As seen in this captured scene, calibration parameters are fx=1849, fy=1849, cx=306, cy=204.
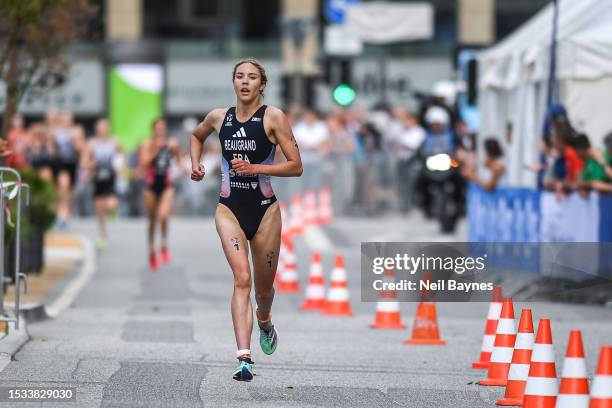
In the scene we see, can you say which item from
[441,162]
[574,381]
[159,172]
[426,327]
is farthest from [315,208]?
[574,381]

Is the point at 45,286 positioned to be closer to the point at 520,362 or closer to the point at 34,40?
the point at 34,40

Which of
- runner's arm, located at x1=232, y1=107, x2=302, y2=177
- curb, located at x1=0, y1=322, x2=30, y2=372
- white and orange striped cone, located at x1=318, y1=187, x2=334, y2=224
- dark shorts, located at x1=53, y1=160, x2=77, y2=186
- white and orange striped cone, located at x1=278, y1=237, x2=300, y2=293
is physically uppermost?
runner's arm, located at x1=232, y1=107, x2=302, y2=177

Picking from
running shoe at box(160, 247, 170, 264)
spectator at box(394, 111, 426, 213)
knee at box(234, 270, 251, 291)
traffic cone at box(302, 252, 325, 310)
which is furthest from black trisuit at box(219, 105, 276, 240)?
spectator at box(394, 111, 426, 213)

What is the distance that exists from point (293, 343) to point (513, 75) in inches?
348

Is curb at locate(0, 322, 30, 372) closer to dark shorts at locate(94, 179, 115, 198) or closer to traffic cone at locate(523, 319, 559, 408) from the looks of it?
traffic cone at locate(523, 319, 559, 408)

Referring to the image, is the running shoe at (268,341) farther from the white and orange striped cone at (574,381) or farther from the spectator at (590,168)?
the spectator at (590,168)

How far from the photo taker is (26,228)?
18.8 metres

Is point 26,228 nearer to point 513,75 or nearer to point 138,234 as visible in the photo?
point 513,75

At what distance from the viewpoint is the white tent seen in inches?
736

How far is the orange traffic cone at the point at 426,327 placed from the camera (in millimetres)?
13773

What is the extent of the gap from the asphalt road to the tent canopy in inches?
108

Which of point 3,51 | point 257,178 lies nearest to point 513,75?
point 3,51

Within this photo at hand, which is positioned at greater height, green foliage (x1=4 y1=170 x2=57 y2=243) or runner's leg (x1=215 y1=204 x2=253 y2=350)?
runner's leg (x1=215 y1=204 x2=253 y2=350)

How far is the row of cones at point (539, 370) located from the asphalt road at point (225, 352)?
0.69 ft
